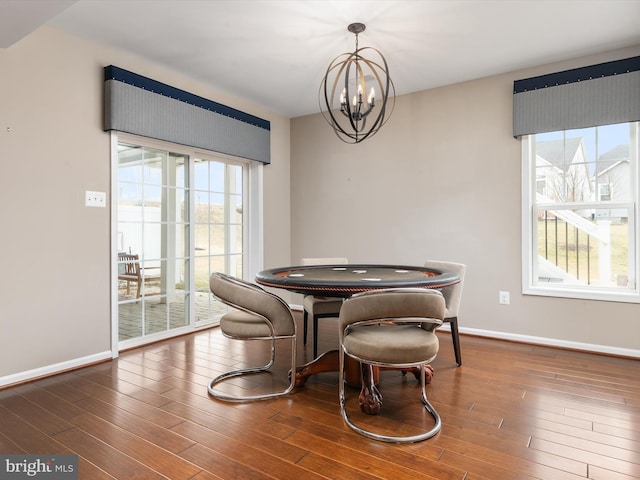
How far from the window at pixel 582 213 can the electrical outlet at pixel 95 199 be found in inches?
148

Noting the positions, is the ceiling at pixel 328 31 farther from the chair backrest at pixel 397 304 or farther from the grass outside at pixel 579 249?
the chair backrest at pixel 397 304

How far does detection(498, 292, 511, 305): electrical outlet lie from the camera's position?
3768 millimetres

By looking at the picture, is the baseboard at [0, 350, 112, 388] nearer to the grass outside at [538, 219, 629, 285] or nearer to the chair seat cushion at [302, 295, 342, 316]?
the chair seat cushion at [302, 295, 342, 316]

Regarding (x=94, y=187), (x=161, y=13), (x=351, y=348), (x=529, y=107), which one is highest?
(x=161, y=13)

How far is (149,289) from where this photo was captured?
12.2 ft

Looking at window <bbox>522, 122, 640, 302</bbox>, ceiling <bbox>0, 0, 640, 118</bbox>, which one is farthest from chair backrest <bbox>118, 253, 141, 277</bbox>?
window <bbox>522, 122, 640, 302</bbox>

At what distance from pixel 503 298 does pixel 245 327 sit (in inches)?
105

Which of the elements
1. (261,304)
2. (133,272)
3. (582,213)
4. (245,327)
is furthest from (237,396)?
(582,213)

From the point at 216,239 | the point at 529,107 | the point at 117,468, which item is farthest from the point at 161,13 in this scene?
the point at 529,107

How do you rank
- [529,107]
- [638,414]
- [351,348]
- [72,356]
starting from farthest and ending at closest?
[529,107] < [72,356] < [638,414] < [351,348]

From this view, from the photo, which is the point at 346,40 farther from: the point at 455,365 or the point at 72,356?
the point at 72,356

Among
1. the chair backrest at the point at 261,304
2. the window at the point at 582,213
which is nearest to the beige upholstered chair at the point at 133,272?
the chair backrest at the point at 261,304

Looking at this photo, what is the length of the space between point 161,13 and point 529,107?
3196mm

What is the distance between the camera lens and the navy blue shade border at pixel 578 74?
3.16m
